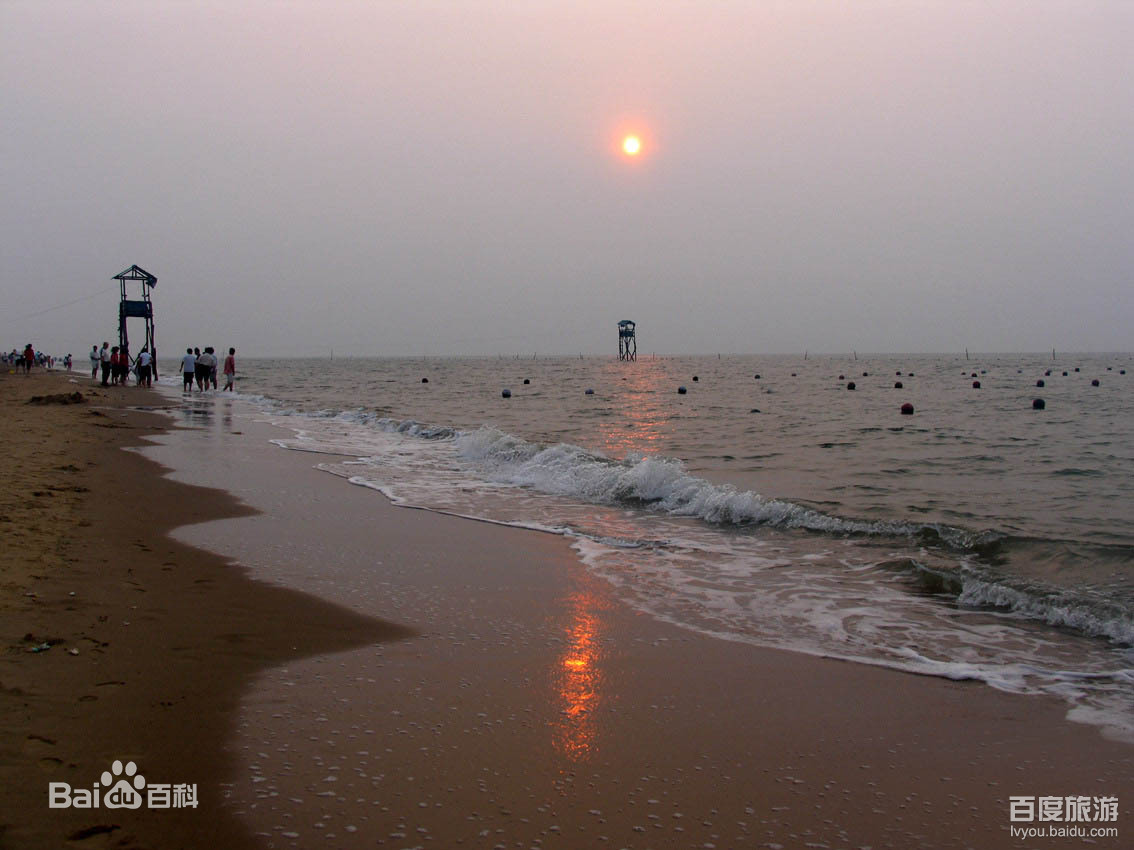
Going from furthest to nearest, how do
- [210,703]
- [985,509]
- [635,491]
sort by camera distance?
[635,491] < [985,509] < [210,703]

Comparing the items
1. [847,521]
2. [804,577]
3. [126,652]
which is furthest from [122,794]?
[847,521]

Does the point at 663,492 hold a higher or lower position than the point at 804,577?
higher

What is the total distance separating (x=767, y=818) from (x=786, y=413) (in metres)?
25.6

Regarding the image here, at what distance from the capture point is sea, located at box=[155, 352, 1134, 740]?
5652mm

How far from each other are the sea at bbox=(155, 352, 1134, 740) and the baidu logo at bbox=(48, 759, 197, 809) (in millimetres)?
3525

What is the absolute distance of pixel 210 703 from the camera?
13.0 feet

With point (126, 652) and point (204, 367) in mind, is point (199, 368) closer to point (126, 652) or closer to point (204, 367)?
point (204, 367)

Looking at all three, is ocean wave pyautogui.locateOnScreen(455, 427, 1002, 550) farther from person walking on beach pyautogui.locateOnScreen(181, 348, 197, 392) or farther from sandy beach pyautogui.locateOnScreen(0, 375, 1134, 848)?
person walking on beach pyautogui.locateOnScreen(181, 348, 197, 392)

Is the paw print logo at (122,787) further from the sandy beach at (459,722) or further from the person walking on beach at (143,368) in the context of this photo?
the person walking on beach at (143,368)

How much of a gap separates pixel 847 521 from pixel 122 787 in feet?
27.3

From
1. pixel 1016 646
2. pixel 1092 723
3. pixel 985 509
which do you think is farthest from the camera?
pixel 985 509

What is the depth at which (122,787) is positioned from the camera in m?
3.11

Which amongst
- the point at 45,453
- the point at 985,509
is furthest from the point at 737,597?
the point at 45,453

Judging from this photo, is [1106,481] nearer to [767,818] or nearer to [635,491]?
[635,491]
